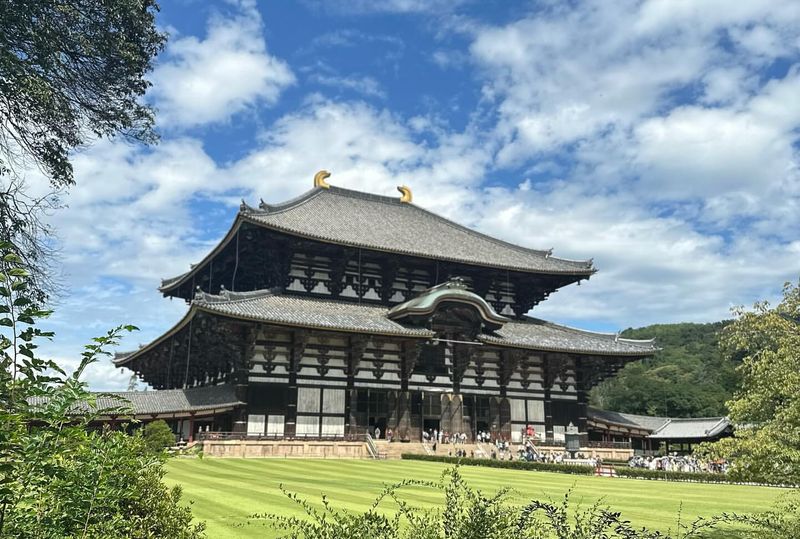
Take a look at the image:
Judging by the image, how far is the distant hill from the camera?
79062mm

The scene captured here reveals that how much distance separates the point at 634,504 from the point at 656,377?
8818 centimetres

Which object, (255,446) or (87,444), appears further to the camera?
(255,446)

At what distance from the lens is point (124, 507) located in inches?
264

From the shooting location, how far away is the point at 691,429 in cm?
5147

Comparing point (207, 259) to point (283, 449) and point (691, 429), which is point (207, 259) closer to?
point (283, 449)

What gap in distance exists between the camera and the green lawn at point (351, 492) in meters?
12.9

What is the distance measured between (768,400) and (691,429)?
150ft

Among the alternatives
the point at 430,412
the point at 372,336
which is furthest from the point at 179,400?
the point at 430,412

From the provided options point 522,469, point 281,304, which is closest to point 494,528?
point 522,469

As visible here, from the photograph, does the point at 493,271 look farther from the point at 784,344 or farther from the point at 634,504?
the point at 784,344

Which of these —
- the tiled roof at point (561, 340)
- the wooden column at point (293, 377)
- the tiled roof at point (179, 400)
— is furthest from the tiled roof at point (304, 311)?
the tiled roof at point (561, 340)

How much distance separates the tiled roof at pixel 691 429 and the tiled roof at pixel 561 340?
1224 cm

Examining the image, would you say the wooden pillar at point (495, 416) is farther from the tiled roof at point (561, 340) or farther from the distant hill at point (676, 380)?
the distant hill at point (676, 380)

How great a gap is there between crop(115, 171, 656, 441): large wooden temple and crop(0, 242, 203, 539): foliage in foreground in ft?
79.0
